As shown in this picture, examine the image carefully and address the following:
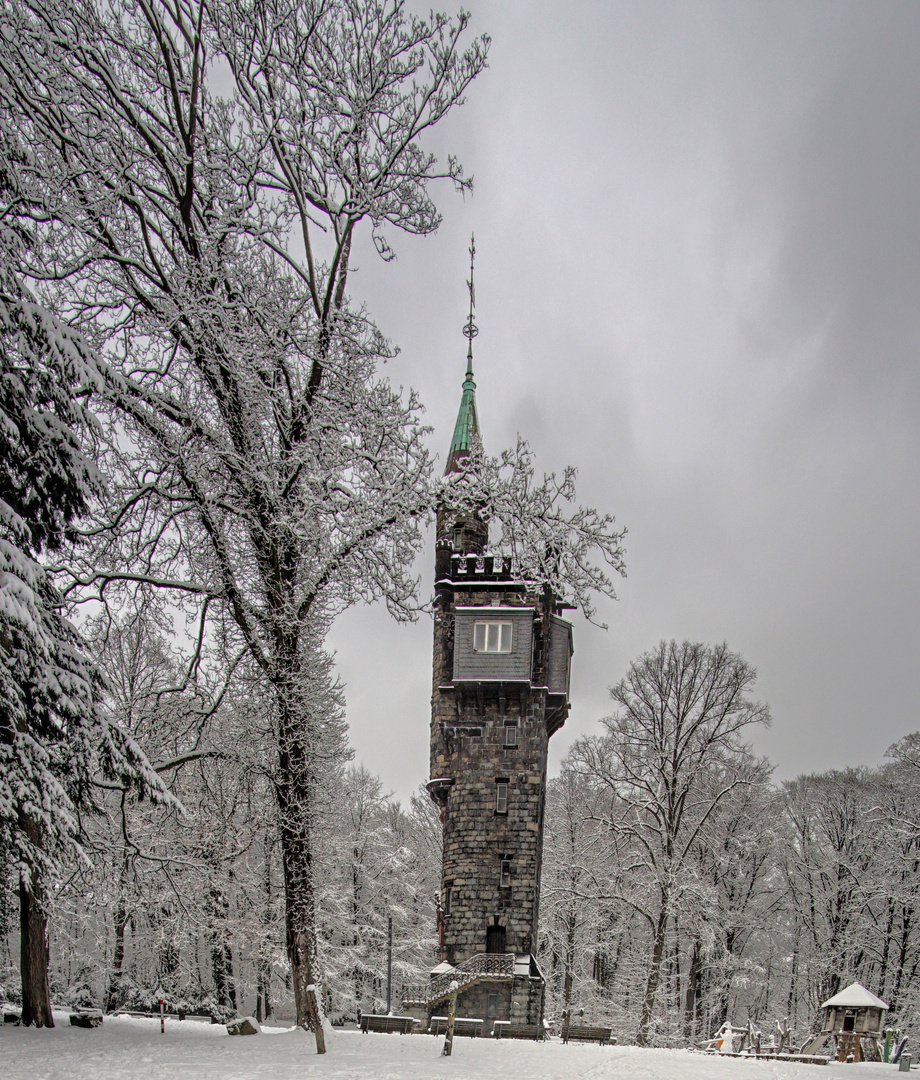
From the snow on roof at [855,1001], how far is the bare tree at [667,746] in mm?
5715

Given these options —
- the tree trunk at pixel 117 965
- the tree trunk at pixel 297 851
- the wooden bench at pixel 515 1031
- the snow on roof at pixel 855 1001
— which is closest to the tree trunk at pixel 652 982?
the wooden bench at pixel 515 1031

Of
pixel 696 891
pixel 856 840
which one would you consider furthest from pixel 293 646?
pixel 856 840

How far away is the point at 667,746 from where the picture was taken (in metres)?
28.8

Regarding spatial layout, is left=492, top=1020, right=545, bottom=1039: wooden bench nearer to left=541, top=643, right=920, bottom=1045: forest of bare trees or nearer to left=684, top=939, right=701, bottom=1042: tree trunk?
left=541, top=643, right=920, bottom=1045: forest of bare trees

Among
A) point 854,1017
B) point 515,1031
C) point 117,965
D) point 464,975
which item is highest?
point 854,1017

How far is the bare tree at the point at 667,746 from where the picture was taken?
90.4 feet

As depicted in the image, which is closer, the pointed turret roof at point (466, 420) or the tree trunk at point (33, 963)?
the tree trunk at point (33, 963)

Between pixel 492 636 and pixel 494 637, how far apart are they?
8 centimetres

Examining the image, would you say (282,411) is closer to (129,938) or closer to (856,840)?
(129,938)

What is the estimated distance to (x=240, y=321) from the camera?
40.2 feet

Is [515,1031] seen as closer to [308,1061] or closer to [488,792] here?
[488,792]

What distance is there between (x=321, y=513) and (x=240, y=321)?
2.69 meters

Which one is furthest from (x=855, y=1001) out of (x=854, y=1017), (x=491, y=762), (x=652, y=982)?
(x=491, y=762)

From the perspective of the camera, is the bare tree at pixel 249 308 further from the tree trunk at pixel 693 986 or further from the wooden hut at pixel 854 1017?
the tree trunk at pixel 693 986
